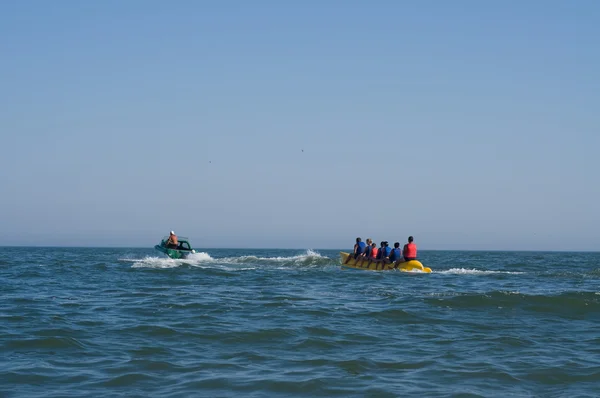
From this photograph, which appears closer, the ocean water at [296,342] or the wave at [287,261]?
the ocean water at [296,342]

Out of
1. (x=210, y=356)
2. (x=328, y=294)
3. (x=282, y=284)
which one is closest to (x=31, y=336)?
(x=210, y=356)

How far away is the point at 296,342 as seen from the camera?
500 inches

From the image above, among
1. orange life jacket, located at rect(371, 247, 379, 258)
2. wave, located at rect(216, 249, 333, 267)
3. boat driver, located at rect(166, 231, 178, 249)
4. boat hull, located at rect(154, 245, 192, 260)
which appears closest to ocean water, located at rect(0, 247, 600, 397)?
orange life jacket, located at rect(371, 247, 379, 258)

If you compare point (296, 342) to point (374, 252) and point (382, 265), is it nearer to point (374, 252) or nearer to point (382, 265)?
point (382, 265)

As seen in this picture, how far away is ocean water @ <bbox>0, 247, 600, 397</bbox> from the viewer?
9625 millimetres

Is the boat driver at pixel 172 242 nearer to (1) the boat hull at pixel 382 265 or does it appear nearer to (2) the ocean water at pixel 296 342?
(1) the boat hull at pixel 382 265

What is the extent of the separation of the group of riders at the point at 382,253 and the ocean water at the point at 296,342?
31.3 ft

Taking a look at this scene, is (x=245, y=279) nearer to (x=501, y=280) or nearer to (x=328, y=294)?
(x=328, y=294)

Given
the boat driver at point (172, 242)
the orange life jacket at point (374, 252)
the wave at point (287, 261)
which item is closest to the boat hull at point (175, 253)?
the boat driver at point (172, 242)

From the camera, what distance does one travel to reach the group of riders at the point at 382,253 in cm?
3206

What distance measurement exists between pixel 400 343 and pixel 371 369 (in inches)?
90.3

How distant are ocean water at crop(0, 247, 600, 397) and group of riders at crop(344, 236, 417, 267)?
31.3ft

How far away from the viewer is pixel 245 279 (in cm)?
2698

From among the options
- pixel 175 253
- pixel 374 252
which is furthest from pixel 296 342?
pixel 175 253
